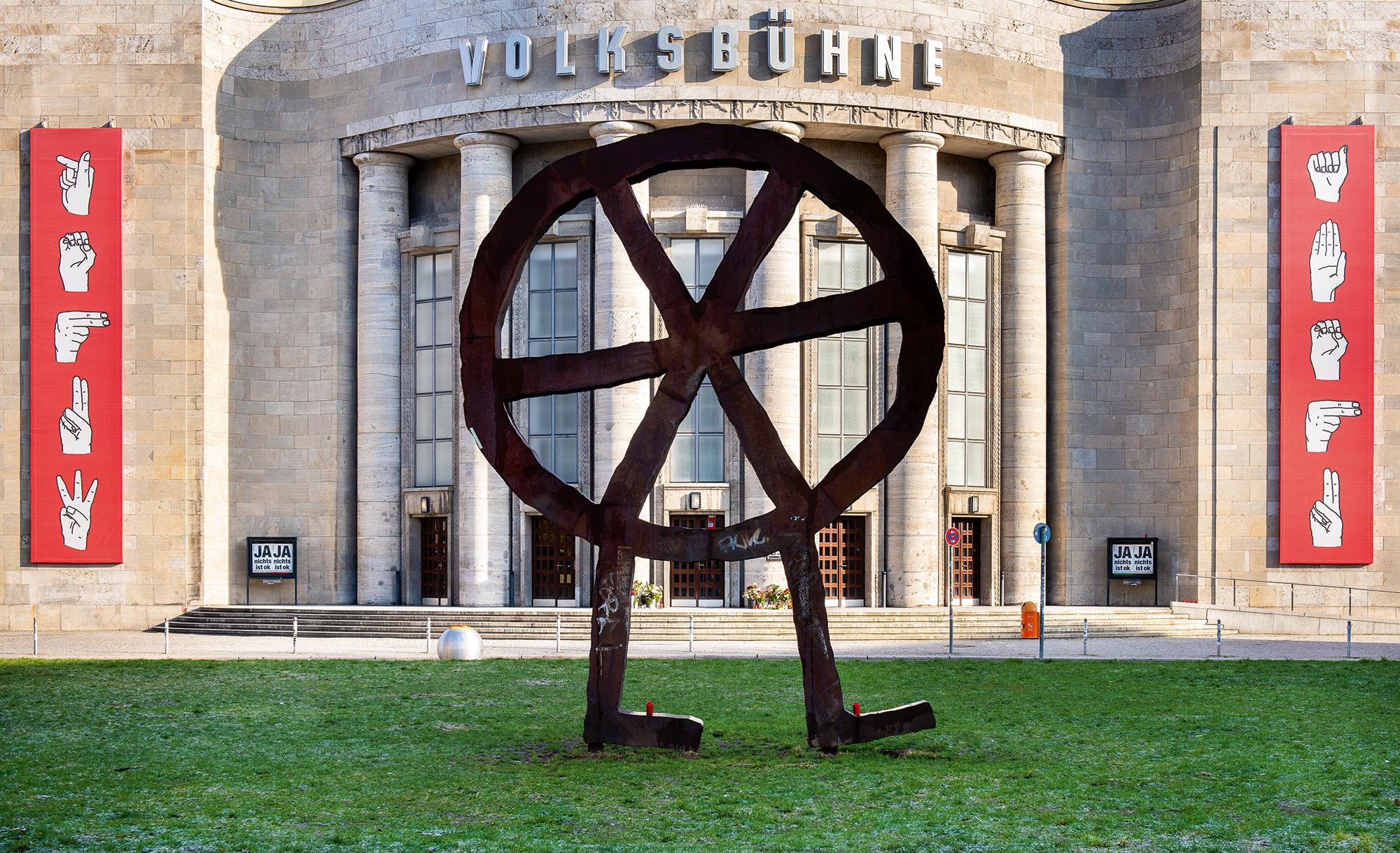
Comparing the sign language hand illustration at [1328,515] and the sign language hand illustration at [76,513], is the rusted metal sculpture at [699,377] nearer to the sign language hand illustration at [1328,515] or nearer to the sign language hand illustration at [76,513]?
the sign language hand illustration at [76,513]

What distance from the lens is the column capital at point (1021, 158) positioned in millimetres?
49469

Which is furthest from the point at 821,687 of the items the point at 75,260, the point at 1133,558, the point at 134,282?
the point at 75,260

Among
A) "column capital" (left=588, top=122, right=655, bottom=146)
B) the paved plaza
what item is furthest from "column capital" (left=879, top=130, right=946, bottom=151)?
the paved plaza

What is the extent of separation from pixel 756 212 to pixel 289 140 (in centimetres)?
3496

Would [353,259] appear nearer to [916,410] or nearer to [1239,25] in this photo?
[1239,25]

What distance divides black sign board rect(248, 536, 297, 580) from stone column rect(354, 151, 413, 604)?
213 centimetres

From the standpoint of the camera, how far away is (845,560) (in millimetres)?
49062

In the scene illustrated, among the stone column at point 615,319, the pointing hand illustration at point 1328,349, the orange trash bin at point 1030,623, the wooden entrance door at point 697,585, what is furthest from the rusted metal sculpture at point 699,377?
the pointing hand illustration at point 1328,349

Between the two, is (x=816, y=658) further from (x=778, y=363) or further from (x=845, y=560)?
(x=845, y=560)

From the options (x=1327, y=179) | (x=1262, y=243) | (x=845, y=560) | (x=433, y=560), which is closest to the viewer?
(x=1327, y=179)

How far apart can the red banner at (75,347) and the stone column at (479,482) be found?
428 inches

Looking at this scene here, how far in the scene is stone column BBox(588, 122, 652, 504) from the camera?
1829 inches

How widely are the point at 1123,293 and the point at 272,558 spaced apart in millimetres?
29319

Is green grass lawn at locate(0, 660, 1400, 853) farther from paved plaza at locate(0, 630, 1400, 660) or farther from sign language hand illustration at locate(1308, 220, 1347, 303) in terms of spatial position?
sign language hand illustration at locate(1308, 220, 1347, 303)
